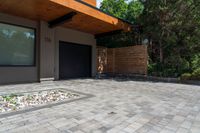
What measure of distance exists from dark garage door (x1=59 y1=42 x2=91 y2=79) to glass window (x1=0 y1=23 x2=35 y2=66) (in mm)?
1606

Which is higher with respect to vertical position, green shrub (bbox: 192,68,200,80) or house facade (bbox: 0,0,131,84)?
house facade (bbox: 0,0,131,84)

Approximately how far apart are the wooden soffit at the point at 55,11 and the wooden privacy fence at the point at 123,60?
7.44 ft

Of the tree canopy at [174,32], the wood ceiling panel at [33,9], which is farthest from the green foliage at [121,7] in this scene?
the wood ceiling panel at [33,9]

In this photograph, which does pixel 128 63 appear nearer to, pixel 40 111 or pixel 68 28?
pixel 68 28

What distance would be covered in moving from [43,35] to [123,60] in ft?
16.3

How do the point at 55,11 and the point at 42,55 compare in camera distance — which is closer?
the point at 55,11

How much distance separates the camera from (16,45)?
6004 mm

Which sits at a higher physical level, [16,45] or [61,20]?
[61,20]

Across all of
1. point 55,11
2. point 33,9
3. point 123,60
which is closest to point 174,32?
point 123,60

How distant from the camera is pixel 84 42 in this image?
28.5ft

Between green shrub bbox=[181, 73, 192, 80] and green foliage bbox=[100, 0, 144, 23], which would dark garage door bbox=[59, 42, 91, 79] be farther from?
green shrub bbox=[181, 73, 192, 80]

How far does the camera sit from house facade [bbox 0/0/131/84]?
5.34 metres

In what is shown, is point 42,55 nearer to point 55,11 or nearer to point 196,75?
point 55,11

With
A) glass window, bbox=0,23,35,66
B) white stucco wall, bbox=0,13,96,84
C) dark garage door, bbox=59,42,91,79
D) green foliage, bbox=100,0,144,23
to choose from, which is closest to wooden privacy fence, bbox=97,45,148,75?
dark garage door, bbox=59,42,91,79
